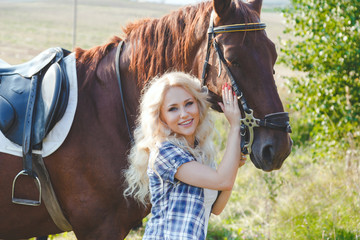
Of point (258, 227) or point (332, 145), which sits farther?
point (332, 145)

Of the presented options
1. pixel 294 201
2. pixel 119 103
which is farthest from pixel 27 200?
pixel 294 201

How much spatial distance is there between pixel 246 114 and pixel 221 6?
0.65 meters

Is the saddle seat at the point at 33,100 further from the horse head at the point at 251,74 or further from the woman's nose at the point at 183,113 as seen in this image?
the horse head at the point at 251,74

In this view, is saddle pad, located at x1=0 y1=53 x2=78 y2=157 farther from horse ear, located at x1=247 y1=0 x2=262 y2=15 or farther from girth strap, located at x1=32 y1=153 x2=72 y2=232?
horse ear, located at x1=247 y1=0 x2=262 y2=15

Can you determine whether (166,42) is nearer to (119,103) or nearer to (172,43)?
(172,43)

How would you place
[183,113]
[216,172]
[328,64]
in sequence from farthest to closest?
1. [328,64]
2. [183,113]
3. [216,172]

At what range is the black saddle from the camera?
2.09 m

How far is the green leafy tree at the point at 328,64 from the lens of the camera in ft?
15.0

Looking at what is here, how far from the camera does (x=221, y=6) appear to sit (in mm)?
2043

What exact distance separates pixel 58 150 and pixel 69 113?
0.24m

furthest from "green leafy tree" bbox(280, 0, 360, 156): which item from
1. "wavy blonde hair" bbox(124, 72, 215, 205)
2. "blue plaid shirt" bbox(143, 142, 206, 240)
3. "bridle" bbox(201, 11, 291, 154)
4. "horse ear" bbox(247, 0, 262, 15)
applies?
"blue plaid shirt" bbox(143, 142, 206, 240)

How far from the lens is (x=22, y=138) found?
82.6 inches

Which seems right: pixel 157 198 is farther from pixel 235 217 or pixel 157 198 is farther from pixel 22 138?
pixel 235 217

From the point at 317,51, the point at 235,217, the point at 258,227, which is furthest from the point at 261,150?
the point at 317,51
